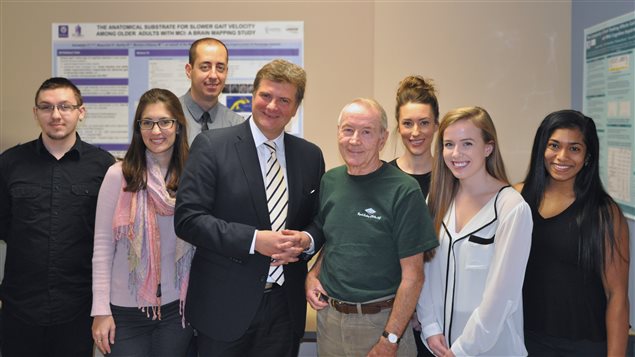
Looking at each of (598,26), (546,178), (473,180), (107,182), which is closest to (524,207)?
(473,180)

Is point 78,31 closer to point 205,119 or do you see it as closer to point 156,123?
point 205,119

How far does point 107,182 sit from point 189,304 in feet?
2.08

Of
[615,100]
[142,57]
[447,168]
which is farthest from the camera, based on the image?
[142,57]

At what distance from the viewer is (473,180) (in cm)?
204

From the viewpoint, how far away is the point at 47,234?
2.41 metres

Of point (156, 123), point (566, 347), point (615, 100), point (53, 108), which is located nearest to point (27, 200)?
point (53, 108)

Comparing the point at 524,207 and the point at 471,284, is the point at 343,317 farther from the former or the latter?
the point at 524,207

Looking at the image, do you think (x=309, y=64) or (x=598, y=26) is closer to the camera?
(x=598, y=26)

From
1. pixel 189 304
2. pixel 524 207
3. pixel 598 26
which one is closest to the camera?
pixel 524 207

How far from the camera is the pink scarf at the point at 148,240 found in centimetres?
221

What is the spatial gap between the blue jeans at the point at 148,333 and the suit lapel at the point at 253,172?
58cm

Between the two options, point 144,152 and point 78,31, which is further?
point 78,31

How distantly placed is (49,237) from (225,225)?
3.15 ft

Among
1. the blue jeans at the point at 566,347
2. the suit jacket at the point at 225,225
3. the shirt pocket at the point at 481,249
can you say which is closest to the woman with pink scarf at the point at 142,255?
the suit jacket at the point at 225,225
